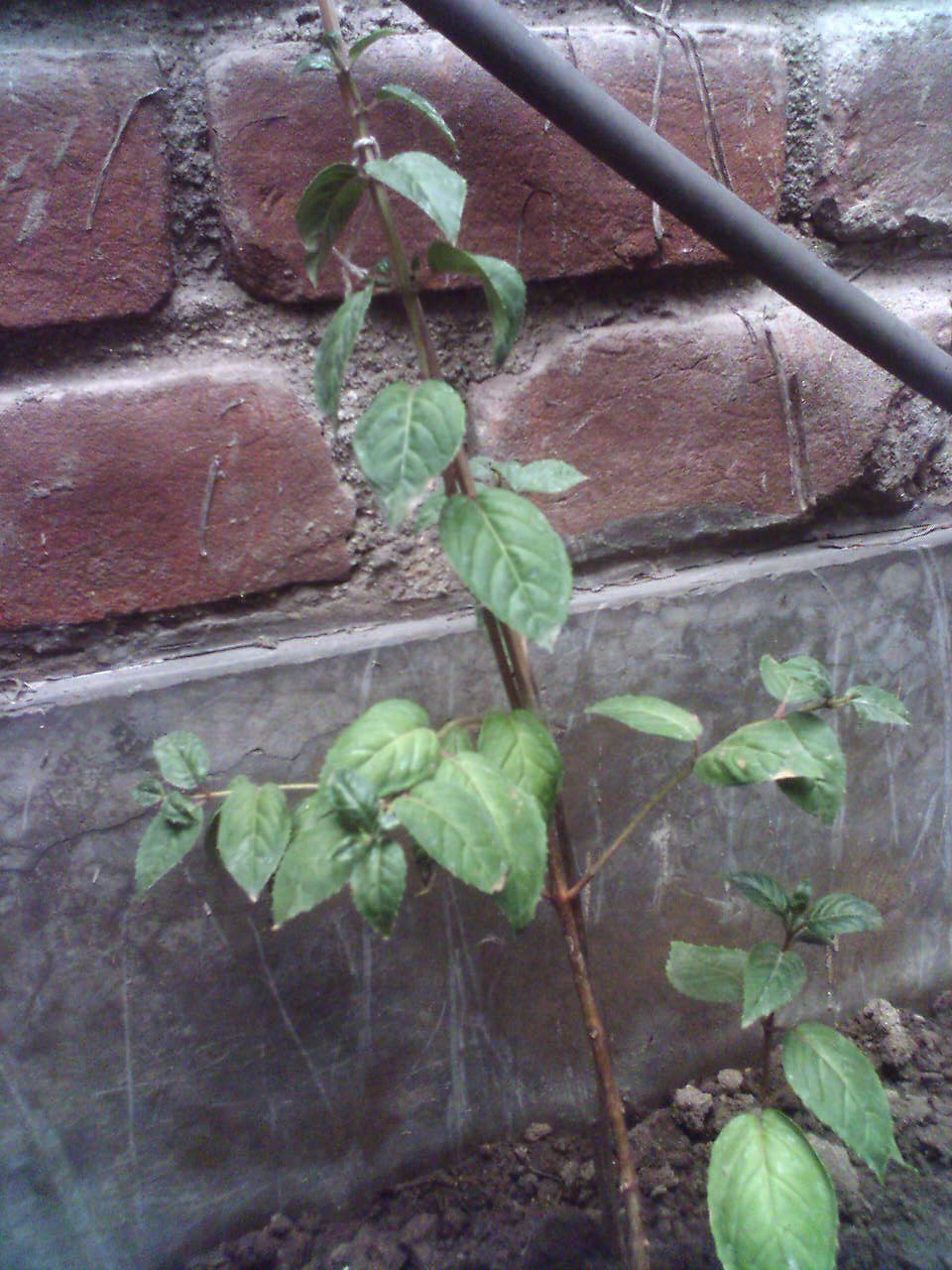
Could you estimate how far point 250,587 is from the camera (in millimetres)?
640

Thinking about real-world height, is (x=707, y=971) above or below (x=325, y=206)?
below

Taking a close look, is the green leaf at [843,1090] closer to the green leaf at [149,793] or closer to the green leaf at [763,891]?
the green leaf at [763,891]

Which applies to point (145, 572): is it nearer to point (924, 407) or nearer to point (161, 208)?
point (161, 208)

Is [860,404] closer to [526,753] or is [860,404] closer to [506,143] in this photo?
[506,143]

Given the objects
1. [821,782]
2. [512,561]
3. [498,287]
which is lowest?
[821,782]

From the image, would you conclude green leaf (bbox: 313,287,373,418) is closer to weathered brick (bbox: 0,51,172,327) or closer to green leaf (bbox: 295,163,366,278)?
green leaf (bbox: 295,163,366,278)

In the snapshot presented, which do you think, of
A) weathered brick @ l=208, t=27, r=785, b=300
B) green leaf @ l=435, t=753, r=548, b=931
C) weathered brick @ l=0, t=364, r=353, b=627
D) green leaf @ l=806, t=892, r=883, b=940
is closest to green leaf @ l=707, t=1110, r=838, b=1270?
green leaf @ l=806, t=892, r=883, b=940

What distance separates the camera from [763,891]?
58 centimetres

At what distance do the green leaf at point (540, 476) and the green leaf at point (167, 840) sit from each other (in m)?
0.24

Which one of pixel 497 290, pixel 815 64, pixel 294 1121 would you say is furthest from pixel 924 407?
pixel 294 1121

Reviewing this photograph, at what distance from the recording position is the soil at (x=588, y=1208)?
2.07 ft

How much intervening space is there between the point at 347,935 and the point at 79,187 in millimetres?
515

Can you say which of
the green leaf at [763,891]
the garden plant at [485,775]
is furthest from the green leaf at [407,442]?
the green leaf at [763,891]

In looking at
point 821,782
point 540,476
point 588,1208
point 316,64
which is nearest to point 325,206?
point 316,64
